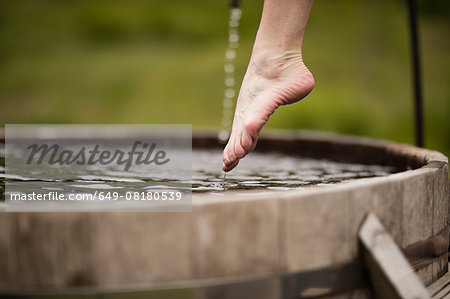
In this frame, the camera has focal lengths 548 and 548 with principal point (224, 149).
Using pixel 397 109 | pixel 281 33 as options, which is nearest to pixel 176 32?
pixel 397 109

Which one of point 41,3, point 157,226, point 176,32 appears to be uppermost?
point 41,3

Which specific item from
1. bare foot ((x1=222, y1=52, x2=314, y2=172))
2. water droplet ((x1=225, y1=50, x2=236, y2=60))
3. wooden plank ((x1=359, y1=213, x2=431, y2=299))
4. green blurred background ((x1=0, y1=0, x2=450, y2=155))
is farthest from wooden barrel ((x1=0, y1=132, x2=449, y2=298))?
water droplet ((x1=225, y1=50, x2=236, y2=60))

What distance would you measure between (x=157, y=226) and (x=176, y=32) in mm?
9298

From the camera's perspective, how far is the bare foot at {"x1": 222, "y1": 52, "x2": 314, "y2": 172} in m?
1.49

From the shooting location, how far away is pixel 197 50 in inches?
377

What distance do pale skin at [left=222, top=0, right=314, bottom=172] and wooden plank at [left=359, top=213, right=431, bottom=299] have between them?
50cm

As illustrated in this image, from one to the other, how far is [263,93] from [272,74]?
0.06 meters

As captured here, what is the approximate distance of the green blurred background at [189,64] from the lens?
739cm

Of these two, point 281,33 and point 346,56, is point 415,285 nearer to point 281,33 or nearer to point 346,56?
point 281,33
